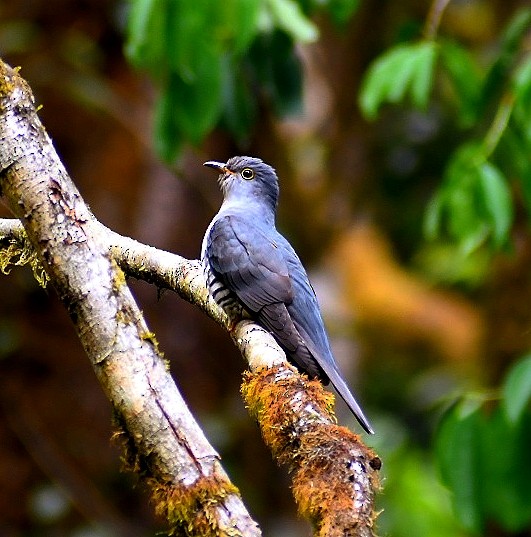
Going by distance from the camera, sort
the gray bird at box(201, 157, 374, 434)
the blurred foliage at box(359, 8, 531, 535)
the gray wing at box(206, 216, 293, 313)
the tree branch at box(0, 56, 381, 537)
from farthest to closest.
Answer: the blurred foliage at box(359, 8, 531, 535) < the gray wing at box(206, 216, 293, 313) < the gray bird at box(201, 157, 374, 434) < the tree branch at box(0, 56, 381, 537)

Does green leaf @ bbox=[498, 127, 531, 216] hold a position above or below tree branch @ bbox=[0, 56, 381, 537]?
above

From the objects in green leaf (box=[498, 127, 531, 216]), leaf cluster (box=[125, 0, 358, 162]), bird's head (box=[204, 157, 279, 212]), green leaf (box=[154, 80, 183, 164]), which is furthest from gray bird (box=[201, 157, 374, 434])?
green leaf (box=[498, 127, 531, 216])

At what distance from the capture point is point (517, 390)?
4383 mm

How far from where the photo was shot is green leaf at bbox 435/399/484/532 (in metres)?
4.78

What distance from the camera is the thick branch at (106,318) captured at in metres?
2.73

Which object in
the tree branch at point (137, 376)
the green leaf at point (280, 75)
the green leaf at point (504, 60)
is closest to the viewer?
Answer: the tree branch at point (137, 376)

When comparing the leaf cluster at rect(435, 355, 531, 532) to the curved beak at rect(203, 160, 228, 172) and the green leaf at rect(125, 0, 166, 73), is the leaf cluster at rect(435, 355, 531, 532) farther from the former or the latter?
the green leaf at rect(125, 0, 166, 73)

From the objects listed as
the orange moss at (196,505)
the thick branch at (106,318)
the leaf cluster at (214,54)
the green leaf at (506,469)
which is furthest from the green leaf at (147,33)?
the orange moss at (196,505)

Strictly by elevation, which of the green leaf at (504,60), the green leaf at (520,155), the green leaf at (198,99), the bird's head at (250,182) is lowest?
the green leaf at (520,155)

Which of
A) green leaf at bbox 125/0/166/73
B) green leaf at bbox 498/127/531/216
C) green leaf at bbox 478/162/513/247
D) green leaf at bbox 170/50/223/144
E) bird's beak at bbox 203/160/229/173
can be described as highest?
green leaf at bbox 125/0/166/73

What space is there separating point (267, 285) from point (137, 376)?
5.40 feet

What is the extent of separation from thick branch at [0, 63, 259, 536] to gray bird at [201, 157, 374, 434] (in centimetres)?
103

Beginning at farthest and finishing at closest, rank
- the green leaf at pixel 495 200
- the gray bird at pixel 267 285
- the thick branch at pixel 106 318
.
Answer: the green leaf at pixel 495 200, the gray bird at pixel 267 285, the thick branch at pixel 106 318

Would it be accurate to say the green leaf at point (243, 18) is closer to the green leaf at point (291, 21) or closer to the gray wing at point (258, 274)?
the green leaf at point (291, 21)
